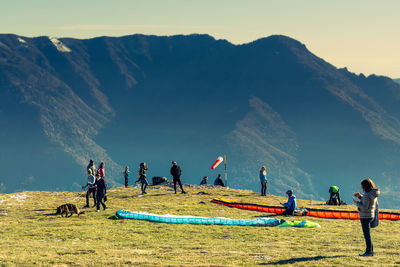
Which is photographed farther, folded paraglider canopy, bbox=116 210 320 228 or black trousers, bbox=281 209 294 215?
black trousers, bbox=281 209 294 215

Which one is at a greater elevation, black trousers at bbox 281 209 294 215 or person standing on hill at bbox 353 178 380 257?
black trousers at bbox 281 209 294 215

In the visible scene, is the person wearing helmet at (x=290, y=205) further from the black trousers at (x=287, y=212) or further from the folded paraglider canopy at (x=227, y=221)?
the folded paraglider canopy at (x=227, y=221)

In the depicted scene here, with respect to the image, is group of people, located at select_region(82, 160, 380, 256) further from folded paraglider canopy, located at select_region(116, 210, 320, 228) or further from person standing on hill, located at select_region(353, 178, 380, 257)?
folded paraglider canopy, located at select_region(116, 210, 320, 228)

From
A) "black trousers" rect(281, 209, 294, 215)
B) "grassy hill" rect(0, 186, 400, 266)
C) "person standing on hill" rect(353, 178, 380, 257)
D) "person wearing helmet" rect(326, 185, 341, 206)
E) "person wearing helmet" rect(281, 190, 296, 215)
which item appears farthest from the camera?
"person wearing helmet" rect(326, 185, 341, 206)

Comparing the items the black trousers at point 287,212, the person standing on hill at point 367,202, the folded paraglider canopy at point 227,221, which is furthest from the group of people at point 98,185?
the person standing on hill at point 367,202

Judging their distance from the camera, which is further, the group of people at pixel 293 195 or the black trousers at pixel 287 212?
the black trousers at pixel 287 212

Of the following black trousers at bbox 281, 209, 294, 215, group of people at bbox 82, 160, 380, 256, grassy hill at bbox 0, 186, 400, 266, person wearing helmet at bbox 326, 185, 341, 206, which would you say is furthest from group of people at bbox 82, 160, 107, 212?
person wearing helmet at bbox 326, 185, 341, 206

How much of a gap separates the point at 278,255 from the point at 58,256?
8.65 meters

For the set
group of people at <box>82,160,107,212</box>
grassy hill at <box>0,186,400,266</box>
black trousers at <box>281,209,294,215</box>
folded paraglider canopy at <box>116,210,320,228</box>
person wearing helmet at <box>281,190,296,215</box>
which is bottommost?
grassy hill at <box>0,186,400,266</box>

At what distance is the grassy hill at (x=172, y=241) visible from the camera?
19.1m

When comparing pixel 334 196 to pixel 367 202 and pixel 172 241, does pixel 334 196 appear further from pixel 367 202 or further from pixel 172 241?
pixel 367 202

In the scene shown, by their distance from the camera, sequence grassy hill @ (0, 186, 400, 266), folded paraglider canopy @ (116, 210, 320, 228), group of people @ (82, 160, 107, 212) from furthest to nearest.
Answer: group of people @ (82, 160, 107, 212)
folded paraglider canopy @ (116, 210, 320, 228)
grassy hill @ (0, 186, 400, 266)

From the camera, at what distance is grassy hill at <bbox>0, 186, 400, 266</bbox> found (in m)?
19.1

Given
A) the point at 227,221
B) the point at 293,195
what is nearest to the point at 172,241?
the point at 227,221
